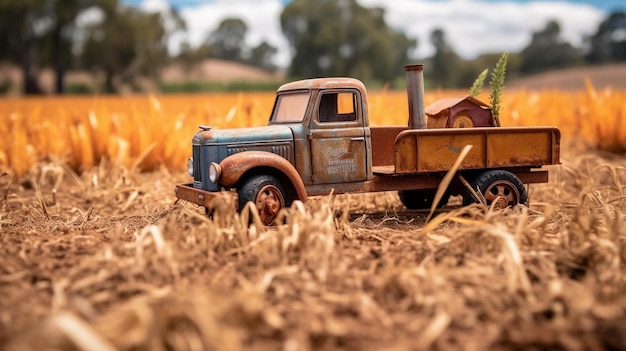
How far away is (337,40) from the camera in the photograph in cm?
6225

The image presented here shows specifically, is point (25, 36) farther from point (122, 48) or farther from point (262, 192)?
point (262, 192)

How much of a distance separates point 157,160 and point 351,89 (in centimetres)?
348

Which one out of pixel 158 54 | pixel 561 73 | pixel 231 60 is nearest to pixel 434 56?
pixel 561 73

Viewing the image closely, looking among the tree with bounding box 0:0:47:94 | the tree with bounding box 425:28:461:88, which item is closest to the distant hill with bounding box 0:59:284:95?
the tree with bounding box 0:0:47:94

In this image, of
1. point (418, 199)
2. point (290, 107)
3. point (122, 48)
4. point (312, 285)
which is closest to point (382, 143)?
point (418, 199)

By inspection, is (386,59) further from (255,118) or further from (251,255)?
(251,255)

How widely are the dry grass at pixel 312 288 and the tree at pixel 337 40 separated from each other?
2163 inches

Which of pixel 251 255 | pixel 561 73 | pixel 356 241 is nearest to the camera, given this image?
pixel 251 255

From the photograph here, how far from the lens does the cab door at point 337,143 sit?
5320 mm

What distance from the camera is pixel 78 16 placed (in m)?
54.4

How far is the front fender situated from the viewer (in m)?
4.82

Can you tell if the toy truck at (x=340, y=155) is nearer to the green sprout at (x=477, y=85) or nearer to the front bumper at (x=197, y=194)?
the front bumper at (x=197, y=194)

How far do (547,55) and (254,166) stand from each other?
7917cm

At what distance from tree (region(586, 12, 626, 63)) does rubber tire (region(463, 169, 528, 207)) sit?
74222 mm
